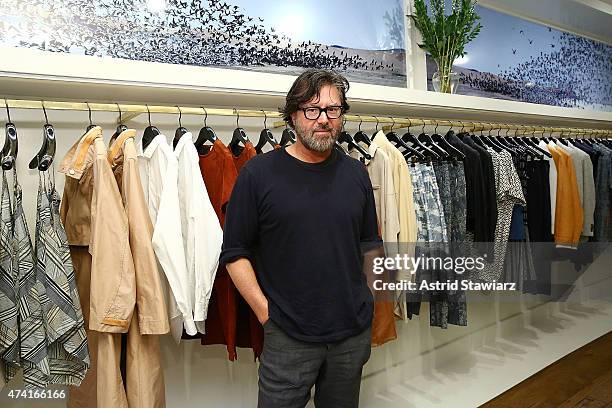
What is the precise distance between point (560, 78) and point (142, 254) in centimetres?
395

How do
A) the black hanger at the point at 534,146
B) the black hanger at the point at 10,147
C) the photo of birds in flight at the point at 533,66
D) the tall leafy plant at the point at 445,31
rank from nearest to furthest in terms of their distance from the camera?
the black hanger at the point at 10,147
the tall leafy plant at the point at 445,31
the black hanger at the point at 534,146
the photo of birds in flight at the point at 533,66

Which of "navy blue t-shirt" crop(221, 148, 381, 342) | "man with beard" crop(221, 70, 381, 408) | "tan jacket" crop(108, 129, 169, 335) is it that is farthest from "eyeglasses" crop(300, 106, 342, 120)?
"tan jacket" crop(108, 129, 169, 335)

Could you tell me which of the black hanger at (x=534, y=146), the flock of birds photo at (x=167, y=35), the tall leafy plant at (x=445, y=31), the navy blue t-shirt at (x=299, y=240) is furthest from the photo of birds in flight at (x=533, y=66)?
the navy blue t-shirt at (x=299, y=240)

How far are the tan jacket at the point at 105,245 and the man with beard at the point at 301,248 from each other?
0.32 meters

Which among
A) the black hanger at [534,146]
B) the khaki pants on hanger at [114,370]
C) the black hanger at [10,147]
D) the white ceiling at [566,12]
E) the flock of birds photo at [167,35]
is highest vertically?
the white ceiling at [566,12]

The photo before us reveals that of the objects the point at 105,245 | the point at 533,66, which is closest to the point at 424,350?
the point at 105,245

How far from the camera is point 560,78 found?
4.22m

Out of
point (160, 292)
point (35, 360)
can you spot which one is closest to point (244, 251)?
point (160, 292)

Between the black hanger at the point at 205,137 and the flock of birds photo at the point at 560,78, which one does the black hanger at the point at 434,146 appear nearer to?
the flock of birds photo at the point at 560,78

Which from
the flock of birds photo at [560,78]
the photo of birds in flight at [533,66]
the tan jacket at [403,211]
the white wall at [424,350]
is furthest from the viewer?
the flock of birds photo at [560,78]

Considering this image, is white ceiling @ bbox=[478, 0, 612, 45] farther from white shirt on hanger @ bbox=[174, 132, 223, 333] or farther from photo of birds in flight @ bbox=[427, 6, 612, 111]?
white shirt on hanger @ bbox=[174, 132, 223, 333]

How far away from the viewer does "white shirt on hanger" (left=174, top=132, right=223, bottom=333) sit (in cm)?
171

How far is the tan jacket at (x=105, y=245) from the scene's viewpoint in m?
1.52

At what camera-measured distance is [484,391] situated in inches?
110
